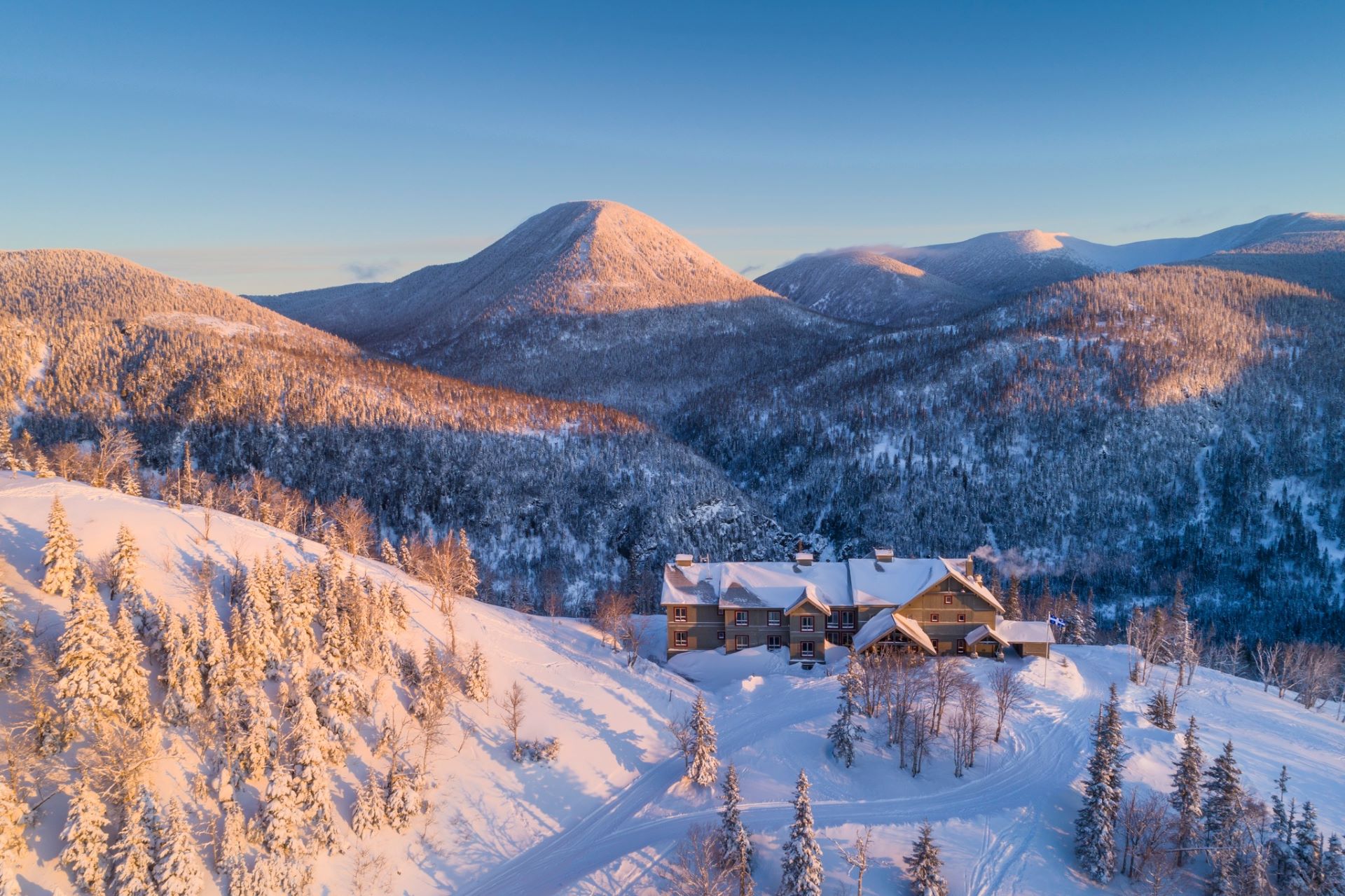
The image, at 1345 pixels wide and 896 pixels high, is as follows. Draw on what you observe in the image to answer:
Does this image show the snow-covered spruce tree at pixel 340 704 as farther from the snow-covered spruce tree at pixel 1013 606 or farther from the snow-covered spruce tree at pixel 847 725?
the snow-covered spruce tree at pixel 1013 606

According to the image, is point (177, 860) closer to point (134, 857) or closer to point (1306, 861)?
point (134, 857)

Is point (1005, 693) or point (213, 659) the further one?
point (1005, 693)

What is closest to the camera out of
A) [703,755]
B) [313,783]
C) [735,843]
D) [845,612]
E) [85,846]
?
[85,846]

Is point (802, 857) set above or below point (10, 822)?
below

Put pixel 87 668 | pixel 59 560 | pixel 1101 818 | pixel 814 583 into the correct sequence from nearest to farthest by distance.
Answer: pixel 87 668 → pixel 1101 818 → pixel 59 560 → pixel 814 583

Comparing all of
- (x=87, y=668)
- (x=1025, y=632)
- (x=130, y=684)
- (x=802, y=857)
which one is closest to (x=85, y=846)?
(x=130, y=684)

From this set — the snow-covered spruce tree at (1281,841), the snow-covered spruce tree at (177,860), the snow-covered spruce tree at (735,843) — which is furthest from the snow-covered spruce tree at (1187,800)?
the snow-covered spruce tree at (177,860)

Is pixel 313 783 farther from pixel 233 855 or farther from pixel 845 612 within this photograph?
pixel 845 612

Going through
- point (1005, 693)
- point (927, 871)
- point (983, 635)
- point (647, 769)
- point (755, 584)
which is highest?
point (755, 584)
